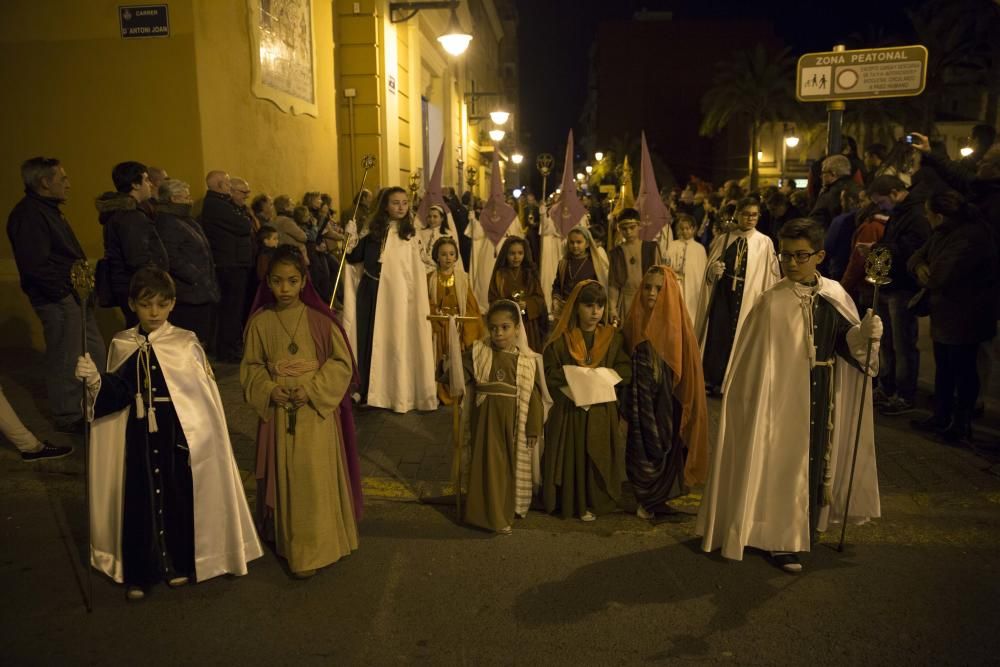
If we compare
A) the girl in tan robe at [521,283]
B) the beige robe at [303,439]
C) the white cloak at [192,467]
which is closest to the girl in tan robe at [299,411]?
the beige robe at [303,439]

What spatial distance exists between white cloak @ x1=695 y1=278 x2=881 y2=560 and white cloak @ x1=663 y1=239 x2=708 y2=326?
5153 millimetres

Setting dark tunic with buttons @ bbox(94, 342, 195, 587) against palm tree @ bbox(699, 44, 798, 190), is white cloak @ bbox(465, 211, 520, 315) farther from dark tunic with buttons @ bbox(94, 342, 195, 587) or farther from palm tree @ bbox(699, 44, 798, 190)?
palm tree @ bbox(699, 44, 798, 190)

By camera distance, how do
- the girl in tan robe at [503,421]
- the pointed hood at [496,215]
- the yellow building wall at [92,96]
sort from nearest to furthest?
1. the girl in tan robe at [503,421]
2. the yellow building wall at [92,96]
3. the pointed hood at [496,215]

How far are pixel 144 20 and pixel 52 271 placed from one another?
12.3ft

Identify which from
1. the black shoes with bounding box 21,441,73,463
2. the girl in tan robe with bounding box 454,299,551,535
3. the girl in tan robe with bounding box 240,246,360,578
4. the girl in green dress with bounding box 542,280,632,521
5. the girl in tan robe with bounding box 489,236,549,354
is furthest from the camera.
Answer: the girl in tan robe with bounding box 489,236,549,354

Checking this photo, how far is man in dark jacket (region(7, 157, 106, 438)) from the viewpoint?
5.77 m

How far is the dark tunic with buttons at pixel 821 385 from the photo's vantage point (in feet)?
13.5

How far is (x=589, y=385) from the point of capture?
468 centimetres

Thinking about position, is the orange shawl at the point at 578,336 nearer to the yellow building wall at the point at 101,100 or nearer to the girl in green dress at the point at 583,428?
the girl in green dress at the point at 583,428

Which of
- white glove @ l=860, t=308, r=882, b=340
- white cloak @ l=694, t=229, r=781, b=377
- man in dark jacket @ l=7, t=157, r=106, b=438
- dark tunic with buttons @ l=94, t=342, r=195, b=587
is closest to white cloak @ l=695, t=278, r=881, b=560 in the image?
white glove @ l=860, t=308, r=882, b=340

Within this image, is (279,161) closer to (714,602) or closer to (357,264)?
(357,264)

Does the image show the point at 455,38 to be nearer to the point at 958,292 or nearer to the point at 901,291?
the point at 901,291

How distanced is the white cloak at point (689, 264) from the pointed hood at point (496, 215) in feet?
7.10

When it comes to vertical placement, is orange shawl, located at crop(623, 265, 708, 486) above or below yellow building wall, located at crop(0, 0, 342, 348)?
below
